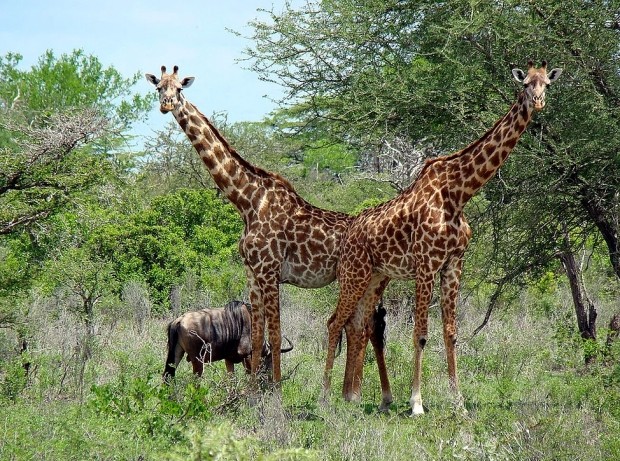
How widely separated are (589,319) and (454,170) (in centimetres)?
429

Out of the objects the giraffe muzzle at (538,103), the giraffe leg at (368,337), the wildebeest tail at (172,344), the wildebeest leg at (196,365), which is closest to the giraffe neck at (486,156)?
the giraffe muzzle at (538,103)

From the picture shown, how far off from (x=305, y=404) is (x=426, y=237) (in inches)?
82.6

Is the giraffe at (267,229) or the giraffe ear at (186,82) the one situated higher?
the giraffe ear at (186,82)

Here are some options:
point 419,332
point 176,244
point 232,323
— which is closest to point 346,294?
point 419,332

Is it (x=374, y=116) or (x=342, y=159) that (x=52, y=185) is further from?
(x=342, y=159)

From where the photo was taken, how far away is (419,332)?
933 centimetres

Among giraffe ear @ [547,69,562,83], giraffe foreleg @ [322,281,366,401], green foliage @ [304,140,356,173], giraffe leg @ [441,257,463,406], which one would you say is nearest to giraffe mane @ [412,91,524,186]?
A: giraffe ear @ [547,69,562,83]

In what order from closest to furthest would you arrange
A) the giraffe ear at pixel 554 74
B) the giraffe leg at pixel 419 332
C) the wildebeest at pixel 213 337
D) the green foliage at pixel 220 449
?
the green foliage at pixel 220 449 < the giraffe ear at pixel 554 74 < the giraffe leg at pixel 419 332 < the wildebeest at pixel 213 337

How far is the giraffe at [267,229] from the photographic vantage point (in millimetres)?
9875

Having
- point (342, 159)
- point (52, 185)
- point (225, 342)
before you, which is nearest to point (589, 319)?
point (225, 342)

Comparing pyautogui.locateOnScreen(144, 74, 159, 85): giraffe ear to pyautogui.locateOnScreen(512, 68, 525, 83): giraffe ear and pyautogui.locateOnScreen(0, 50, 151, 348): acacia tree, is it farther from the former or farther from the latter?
pyautogui.locateOnScreen(512, 68, 525, 83): giraffe ear

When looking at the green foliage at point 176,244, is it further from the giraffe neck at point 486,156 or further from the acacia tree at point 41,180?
the giraffe neck at point 486,156

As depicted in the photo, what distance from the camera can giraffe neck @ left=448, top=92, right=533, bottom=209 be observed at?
915 cm

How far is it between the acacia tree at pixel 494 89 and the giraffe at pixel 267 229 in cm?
149
